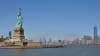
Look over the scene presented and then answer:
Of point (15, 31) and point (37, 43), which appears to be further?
point (37, 43)

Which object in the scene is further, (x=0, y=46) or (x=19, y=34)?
(x=0, y=46)

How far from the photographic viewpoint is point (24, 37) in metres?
123

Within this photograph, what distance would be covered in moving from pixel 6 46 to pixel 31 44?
10.0m

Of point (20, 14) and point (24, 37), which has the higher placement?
point (20, 14)

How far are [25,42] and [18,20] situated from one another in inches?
352

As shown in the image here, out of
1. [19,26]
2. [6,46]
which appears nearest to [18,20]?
[19,26]

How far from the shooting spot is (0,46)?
432 feet

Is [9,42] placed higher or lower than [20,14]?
lower

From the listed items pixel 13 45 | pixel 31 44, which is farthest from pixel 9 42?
pixel 31 44

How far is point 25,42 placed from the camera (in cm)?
12638

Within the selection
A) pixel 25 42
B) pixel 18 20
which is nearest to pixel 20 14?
pixel 18 20

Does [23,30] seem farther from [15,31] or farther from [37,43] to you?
[37,43]

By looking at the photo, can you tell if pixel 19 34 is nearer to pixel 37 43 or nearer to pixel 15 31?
pixel 15 31

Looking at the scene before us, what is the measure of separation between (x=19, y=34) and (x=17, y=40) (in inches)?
94.9
